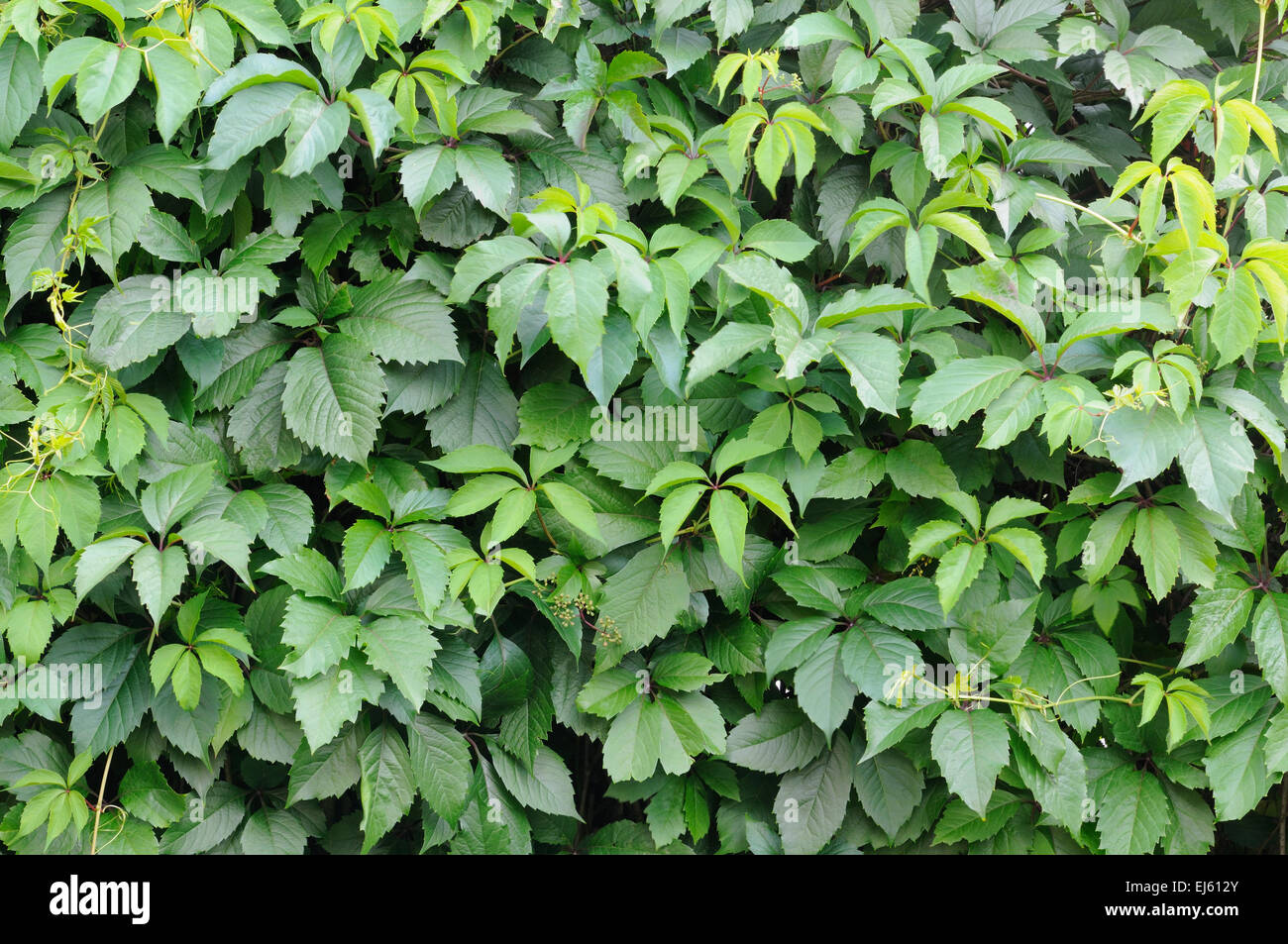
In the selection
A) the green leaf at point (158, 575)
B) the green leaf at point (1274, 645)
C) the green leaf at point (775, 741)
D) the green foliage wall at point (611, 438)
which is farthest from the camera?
the green leaf at point (775, 741)

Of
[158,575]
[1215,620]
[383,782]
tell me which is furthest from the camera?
[1215,620]

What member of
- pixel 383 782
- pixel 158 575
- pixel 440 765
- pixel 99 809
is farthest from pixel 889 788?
pixel 99 809

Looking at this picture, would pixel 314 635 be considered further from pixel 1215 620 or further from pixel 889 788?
pixel 1215 620

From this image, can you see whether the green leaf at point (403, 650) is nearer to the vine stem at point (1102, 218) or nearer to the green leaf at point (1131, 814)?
the green leaf at point (1131, 814)

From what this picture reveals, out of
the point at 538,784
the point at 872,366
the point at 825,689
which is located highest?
the point at 872,366

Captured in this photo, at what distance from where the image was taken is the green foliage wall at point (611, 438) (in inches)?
81.7

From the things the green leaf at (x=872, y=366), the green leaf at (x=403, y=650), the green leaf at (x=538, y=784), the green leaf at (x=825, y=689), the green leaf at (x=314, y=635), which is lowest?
the green leaf at (x=538, y=784)

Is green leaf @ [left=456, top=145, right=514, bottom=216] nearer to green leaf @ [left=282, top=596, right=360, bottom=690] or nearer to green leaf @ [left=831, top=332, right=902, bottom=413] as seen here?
green leaf @ [left=831, top=332, right=902, bottom=413]

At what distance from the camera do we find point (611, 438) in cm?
228

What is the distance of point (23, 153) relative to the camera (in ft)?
7.19

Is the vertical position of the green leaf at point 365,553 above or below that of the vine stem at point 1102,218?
below

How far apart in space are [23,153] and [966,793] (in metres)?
2.45

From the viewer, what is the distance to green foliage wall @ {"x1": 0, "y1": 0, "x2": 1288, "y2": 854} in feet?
6.81

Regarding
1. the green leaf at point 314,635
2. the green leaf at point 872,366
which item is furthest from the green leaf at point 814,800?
the green leaf at point 314,635
